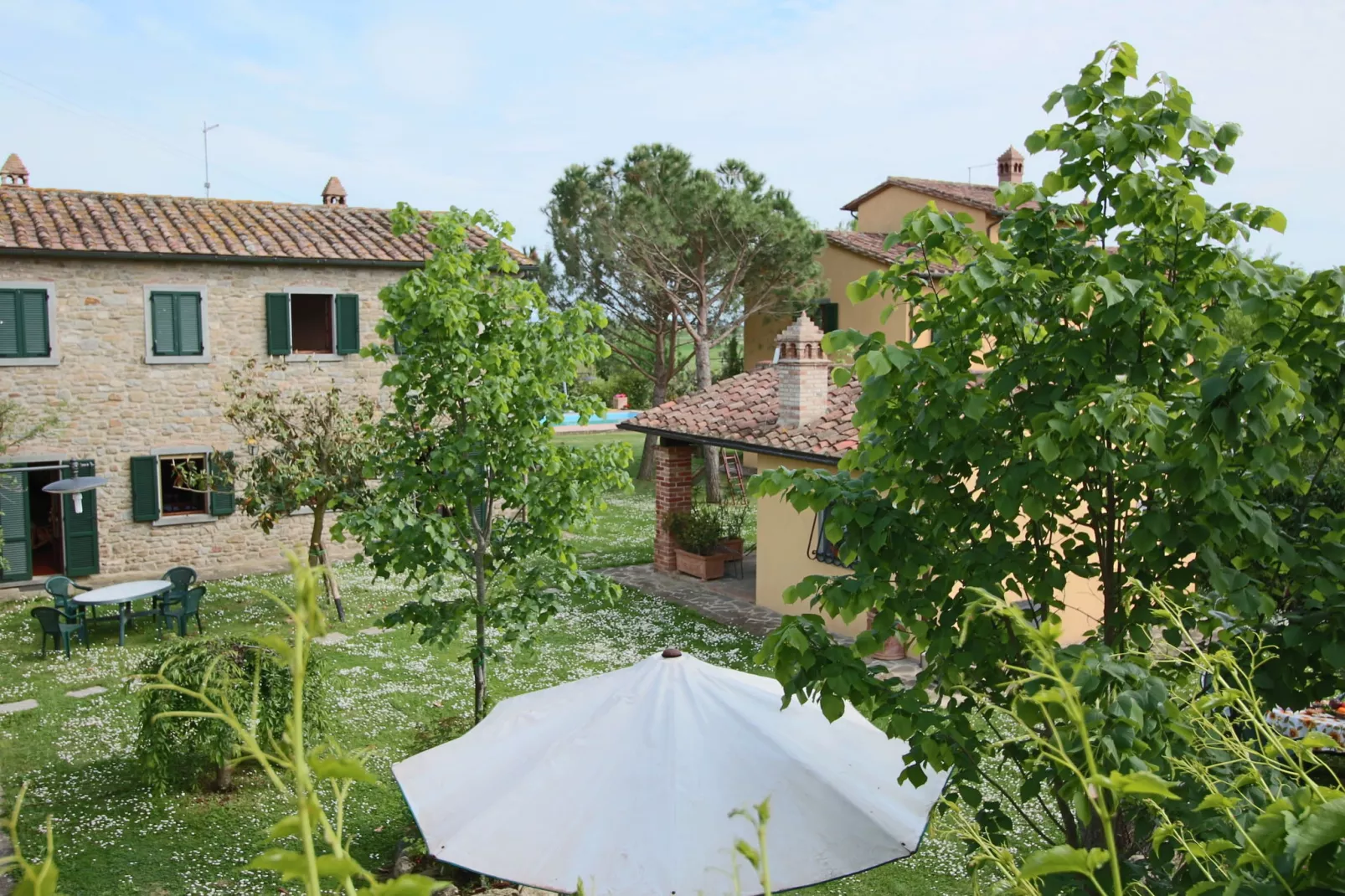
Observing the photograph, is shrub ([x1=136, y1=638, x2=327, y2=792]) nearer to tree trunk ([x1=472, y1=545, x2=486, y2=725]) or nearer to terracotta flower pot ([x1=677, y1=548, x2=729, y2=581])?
tree trunk ([x1=472, y1=545, x2=486, y2=725])

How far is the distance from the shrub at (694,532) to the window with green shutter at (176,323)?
30.1 ft

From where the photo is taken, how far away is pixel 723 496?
2694 cm

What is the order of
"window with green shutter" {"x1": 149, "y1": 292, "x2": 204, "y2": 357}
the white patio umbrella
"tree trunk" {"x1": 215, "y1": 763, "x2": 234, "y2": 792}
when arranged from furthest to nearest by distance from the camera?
"window with green shutter" {"x1": 149, "y1": 292, "x2": 204, "y2": 357} < "tree trunk" {"x1": 215, "y1": 763, "x2": 234, "y2": 792} < the white patio umbrella

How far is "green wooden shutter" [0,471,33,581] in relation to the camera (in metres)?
17.1

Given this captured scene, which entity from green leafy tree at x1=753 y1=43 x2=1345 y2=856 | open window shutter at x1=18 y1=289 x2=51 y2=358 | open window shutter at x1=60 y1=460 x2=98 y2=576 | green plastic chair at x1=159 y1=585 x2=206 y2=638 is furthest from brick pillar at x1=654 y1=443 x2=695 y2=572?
green leafy tree at x1=753 y1=43 x2=1345 y2=856

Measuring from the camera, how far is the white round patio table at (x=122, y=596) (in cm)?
1423

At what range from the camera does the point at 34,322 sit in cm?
1727

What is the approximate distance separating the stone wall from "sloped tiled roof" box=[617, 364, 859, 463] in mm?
6788

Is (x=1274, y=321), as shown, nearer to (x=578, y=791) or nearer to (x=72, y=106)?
(x=578, y=791)

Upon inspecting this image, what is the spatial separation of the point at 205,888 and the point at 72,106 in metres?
25.1

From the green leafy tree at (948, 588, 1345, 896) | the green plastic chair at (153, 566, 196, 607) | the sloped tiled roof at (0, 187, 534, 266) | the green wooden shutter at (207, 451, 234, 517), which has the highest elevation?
the sloped tiled roof at (0, 187, 534, 266)

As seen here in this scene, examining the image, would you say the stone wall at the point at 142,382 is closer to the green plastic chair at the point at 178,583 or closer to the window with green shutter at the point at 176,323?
the window with green shutter at the point at 176,323

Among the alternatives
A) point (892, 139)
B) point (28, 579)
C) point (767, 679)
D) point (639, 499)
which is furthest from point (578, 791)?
point (639, 499)

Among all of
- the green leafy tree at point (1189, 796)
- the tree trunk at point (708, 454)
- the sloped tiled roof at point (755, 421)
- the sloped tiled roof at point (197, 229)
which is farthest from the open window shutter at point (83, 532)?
the green leafy tree at point (1189, 796)
